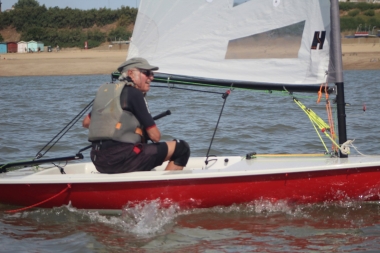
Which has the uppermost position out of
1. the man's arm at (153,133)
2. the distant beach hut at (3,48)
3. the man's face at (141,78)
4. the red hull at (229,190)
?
the man's face at (141,78)

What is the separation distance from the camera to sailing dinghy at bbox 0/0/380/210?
4.13m

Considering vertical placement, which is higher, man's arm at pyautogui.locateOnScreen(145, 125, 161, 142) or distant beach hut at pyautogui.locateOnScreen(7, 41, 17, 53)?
man's arm at pyautogui.locateOnScreen(145, 125, 161, 142)

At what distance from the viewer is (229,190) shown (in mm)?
4172

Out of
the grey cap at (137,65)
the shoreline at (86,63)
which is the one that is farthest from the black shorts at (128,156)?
the shoreline at (86,63)

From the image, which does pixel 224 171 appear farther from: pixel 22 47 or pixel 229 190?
pixel 22 47

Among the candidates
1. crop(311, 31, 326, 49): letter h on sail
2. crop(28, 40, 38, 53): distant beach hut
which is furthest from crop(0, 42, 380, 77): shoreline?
crop(311, 31, 326, 49): letter h on sail

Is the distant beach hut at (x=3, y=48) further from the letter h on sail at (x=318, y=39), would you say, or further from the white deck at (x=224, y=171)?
the letter h on sail at (x=318, y=39)

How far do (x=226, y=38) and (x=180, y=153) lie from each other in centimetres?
97

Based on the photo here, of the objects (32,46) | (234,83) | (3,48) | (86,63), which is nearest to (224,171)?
(234,83)

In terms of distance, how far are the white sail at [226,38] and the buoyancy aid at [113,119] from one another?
0.68 metres

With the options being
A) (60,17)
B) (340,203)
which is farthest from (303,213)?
(60,17)

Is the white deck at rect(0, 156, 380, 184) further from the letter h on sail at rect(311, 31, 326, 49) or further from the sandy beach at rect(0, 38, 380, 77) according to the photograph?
the sandy beach at rect(0, 38, 380, 77)

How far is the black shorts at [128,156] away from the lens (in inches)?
161

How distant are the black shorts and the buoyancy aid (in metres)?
0.06
